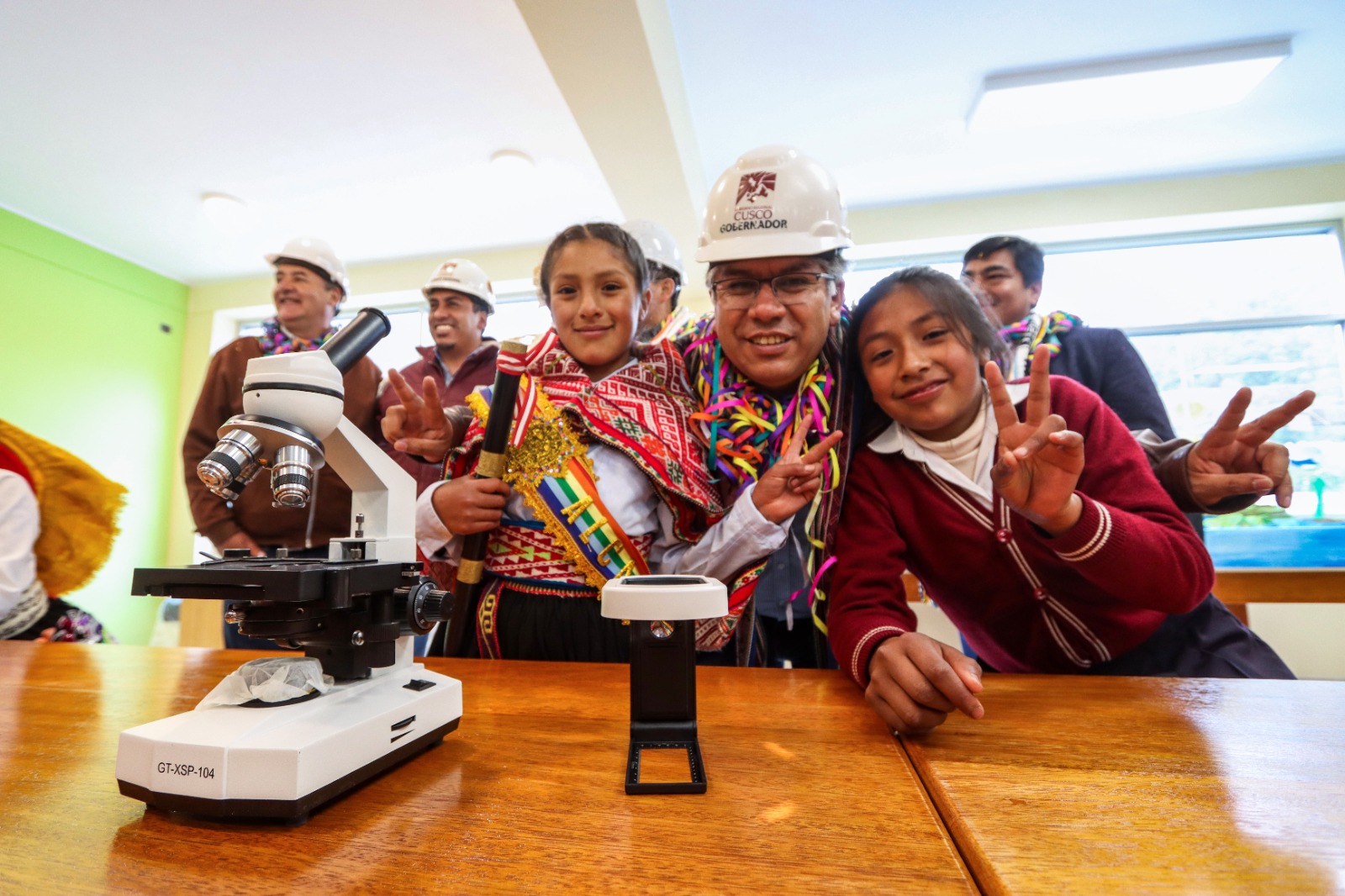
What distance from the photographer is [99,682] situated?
1.01m

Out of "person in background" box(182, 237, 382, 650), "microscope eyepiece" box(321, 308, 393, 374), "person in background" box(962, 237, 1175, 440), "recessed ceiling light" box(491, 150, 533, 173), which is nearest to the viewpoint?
"microscope eyepiece" box(321, 308, 393, 374)

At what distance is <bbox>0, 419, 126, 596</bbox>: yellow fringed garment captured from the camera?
1.64 metres

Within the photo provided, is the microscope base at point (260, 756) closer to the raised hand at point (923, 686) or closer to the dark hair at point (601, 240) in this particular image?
the raised hand at point (923, 686)

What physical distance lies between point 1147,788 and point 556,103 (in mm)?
3819

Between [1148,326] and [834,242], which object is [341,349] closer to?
[834,242]

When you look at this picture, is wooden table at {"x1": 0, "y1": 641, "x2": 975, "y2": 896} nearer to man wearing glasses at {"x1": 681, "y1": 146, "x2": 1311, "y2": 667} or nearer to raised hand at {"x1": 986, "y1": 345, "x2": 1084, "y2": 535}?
raised hand at {"x1": 986, "y1": 345, "x2": 1084, "y2": 535}

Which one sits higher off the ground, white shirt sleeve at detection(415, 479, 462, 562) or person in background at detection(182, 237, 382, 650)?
person in background at detection(182, 237, 382, 650)

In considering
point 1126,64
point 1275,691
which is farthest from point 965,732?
point 1126,64

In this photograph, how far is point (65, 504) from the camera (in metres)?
1.66

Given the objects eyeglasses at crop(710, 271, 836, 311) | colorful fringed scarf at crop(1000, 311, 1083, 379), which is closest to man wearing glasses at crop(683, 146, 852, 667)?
eyeglasses at crop(710, 271, 836, 311)

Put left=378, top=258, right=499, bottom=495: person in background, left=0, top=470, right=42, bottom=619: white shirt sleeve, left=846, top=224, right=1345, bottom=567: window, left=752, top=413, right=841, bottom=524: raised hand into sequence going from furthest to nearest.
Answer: left=846, top=224, right=1345, bottom=567: window, left=378, top=258, right=499, bottom=495: person in background, left=0, top=470, right=42, bottom=619: white shirt sleeve, left=752, top=413, right=841, bottom=524: raised hand

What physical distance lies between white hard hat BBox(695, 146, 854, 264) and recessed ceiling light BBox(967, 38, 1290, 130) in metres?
2.81

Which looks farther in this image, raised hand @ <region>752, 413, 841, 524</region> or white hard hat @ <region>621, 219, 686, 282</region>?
white hard hat @ <region>621, 219, 686, 282</region>

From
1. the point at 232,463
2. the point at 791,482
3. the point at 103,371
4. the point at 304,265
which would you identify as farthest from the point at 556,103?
the point at 103,371
